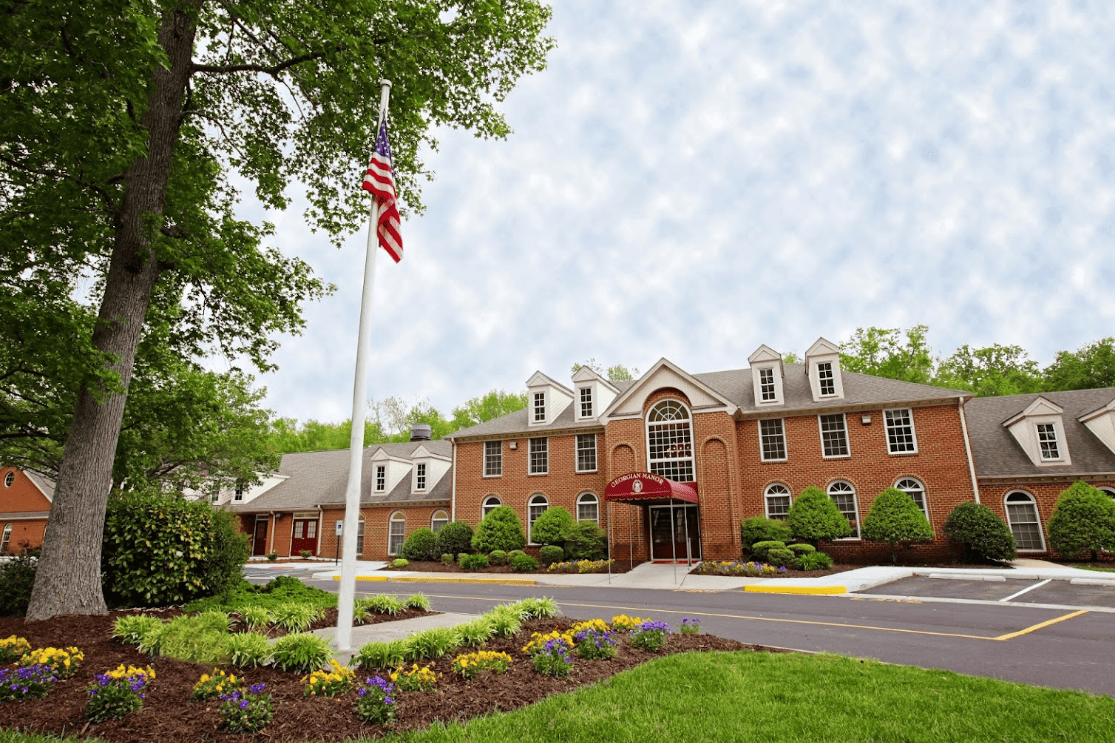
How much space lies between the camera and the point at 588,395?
26734mm

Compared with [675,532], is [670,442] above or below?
above

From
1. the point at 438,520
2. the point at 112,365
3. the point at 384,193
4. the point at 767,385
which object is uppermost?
the point at 767,385

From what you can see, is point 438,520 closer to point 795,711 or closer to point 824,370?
point 824,370

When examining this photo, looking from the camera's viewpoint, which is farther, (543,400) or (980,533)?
(543,400)

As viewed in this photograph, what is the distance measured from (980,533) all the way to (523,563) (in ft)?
50.8

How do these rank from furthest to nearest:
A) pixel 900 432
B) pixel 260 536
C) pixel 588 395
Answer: pixel 260 536, pixel 588 395, pixel 900 432

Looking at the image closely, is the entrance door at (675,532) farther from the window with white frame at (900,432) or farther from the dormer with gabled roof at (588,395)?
the window with white frame at (900,432)

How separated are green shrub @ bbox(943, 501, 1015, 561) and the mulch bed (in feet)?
58.6

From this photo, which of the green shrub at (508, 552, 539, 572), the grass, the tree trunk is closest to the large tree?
the tree trunk

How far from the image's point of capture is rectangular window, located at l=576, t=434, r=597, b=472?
84.8 feet

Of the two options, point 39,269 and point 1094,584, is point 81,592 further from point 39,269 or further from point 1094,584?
point 1094,584

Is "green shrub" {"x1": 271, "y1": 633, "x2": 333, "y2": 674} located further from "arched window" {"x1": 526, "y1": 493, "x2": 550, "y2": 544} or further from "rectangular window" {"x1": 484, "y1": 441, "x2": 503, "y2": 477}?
"rectangular window" {"x1": 484, "y1": 441, "x2": 503, "y2": 477}

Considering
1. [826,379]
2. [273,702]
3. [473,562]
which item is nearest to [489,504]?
[473,562]

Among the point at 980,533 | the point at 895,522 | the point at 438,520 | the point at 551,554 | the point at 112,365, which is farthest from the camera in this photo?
the point at 438,520
